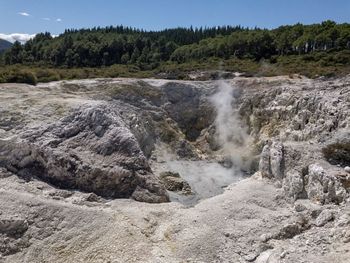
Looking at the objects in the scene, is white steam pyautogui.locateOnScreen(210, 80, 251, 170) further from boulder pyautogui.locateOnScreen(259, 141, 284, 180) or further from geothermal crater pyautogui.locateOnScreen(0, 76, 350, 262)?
boulder pyautogui.locateOnScreen(259, 141, 284, 180)

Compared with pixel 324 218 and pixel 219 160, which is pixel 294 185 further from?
pixel 219 160

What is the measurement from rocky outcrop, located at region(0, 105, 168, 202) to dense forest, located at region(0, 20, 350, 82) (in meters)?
20.2

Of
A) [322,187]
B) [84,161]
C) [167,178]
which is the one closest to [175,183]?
[167,178]

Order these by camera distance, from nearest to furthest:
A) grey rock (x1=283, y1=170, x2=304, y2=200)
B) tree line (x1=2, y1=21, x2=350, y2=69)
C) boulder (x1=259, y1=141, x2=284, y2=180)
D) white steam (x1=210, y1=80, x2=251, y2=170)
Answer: grey rock (x1=283, y1=170, x2=304, y2=200), boulder (x1=259, y1=141, x2=284, y2=180), white steam (x1=210, y1=80, x2=251, y2=170), tree line (x1=2, y1=21, x2=350, y2=69)

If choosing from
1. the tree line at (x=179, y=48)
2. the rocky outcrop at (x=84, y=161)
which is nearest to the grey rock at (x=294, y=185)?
the rocky outcrop at (x=84, y=161)

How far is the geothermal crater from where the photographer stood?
2169 centimetres

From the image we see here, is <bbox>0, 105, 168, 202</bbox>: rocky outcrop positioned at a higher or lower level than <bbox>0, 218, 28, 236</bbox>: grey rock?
higher

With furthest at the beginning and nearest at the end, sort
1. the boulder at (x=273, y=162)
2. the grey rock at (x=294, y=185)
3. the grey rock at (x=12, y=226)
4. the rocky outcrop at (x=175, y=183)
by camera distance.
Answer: the rocky outcrop at (x=175, y=183) → the boulder at (x=273, y=162) → the grey rock at (x=294, y=185) → the grey rock at (x=12, y=226)

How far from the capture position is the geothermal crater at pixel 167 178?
21.7 meters

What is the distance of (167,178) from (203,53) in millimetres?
50719

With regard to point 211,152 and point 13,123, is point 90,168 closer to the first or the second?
point 13,123

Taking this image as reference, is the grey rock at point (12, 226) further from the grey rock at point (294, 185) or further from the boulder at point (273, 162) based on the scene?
the boulder at point (273, 162)

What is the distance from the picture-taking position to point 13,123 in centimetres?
2988

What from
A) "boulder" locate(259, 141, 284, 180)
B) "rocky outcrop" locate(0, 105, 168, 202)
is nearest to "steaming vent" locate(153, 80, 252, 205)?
"rocky outcrop" locate(0, 105, 168, 202)
